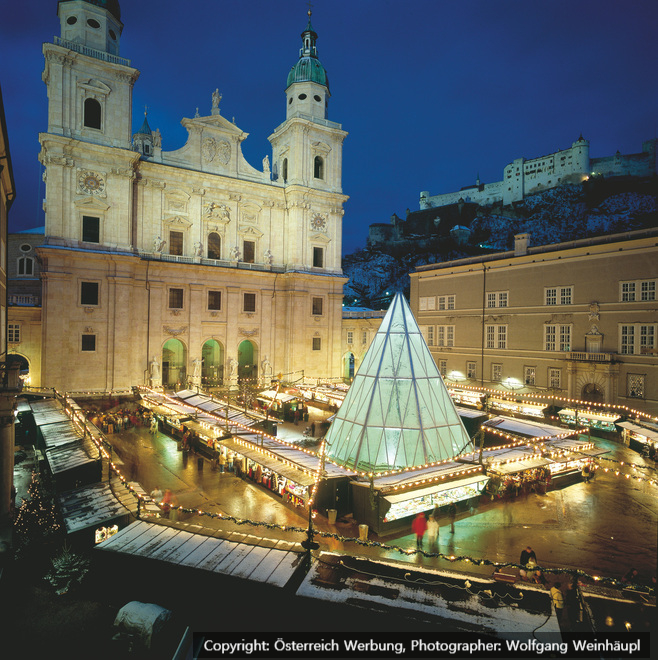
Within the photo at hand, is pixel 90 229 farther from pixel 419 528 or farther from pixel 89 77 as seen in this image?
pixel 419 528

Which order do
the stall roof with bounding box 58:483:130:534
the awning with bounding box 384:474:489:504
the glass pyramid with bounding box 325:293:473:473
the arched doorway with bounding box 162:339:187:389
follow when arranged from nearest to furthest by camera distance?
the stall roof with bounding box 58:483:130:534 < the awning with bounding box 384:474:489:504 < the glass pyramid with bounding box 325:293:473:473 < the arched doorway with bounding box 162:339:187:389

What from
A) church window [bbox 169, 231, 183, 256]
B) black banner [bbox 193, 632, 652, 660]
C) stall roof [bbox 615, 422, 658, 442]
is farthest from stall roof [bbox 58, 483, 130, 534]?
church window [bbox 169, 231, 183, 256]

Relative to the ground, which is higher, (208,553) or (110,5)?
(110,5)

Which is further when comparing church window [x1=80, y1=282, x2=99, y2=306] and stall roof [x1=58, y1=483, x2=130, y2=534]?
church window [x1=80, y1=282, x2=99, y2=306]

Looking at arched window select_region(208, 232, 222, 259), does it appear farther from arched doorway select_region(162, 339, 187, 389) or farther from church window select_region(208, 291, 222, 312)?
arched doorway select_region(162, 339, 187, 389)

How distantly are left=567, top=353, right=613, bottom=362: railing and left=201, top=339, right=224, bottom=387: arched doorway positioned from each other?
29827 mm

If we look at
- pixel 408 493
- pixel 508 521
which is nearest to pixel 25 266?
pixel 408 493

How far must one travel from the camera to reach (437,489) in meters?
13.0

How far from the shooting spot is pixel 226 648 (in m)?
5.73

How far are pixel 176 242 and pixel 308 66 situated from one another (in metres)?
23.5

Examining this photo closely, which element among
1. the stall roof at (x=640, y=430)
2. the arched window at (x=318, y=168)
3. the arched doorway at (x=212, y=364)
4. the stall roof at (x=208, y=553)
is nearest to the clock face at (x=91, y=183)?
the arched doorway at (x=212, y=364)

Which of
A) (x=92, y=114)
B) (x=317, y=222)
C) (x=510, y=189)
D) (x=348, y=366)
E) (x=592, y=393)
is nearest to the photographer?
(x=592, y=393)

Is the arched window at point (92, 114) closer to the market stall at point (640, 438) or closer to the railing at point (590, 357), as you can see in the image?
the railing at point (590, 357)

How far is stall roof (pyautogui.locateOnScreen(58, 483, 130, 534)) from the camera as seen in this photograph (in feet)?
32.0
